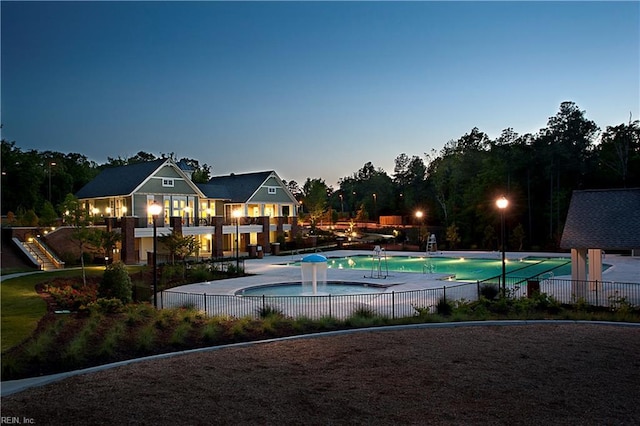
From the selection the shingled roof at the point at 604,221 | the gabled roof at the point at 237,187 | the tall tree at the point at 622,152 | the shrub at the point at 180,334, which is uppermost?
the tall tree at the point at 622,152

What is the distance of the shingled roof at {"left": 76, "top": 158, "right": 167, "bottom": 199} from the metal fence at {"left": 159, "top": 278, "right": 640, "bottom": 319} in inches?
869

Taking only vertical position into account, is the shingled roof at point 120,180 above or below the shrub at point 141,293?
above

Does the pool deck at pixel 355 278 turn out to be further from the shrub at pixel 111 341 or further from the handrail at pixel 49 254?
the handrail at pixel 49 254

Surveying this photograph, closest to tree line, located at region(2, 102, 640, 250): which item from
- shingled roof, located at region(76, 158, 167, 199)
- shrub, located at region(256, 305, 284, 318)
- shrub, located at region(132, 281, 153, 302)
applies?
shingled roof, located at region(76, 158, 167, 199)

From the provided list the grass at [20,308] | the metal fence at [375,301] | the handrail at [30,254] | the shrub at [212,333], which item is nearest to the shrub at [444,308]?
the metal fence at [375,301]

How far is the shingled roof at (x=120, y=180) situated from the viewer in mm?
40406

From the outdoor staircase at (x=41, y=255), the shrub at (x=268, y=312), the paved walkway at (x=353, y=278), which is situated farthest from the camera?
the outdoor staircase at (x=41, y=255)

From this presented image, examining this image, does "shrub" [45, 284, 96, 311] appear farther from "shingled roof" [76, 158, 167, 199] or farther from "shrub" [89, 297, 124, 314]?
"shingled roof" [76, 158, 167, 199]

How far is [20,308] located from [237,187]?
36.9 meters

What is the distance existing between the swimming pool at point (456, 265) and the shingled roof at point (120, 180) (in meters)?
14.6

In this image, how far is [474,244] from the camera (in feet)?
174

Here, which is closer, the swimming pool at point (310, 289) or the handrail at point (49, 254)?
the swimming pool at point (310, 289)

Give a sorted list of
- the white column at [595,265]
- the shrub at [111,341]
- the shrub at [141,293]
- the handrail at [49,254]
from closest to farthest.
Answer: the shrub at [111,341] → the shrub at [141,293] → the white column at [595,265] → the handrail at [49,254]

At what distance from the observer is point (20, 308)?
16016mm
